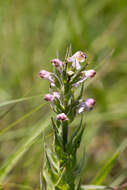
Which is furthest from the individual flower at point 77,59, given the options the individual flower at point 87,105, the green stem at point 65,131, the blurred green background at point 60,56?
the blurred green background at point 60,56

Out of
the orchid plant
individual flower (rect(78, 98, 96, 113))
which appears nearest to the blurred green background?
the orchid plant

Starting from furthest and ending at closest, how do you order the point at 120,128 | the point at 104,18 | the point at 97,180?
1. the point at 104,18
2. the point at 120,128
3. the point at 97,180

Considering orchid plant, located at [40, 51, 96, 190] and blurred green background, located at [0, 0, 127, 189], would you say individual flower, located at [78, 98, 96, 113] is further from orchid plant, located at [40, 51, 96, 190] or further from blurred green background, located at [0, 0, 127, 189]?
blurred green background, located at [0, 0, 127, 189]

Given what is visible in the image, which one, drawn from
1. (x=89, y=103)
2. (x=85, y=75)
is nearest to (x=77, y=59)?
(x=85, y=75)

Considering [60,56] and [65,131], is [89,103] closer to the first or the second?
[65,131]

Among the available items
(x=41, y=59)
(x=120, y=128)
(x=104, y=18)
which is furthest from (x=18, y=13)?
(x=120, y=128)

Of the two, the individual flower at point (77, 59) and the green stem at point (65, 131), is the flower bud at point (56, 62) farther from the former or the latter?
the green stem at point (65, 131)

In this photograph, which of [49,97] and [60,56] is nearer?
[49,97]

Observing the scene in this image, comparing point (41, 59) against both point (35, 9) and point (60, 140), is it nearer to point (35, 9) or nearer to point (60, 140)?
point (35, 9)
